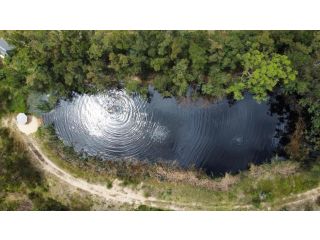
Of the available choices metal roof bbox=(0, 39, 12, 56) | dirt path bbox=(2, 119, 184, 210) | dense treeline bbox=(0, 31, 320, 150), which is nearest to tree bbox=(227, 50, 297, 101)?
dense treeline bbox=(0, 31, 320, 150)

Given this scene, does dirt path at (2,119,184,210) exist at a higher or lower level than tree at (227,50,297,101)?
lower

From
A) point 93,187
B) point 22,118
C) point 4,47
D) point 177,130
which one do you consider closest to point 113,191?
point 93,187

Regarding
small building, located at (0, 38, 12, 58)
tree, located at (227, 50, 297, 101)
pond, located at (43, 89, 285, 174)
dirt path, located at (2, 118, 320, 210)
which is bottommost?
dirt path, located at (2, 118, 320, 210)

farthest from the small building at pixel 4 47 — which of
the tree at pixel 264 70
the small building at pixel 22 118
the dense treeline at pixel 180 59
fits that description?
the tree at pixel 264 70

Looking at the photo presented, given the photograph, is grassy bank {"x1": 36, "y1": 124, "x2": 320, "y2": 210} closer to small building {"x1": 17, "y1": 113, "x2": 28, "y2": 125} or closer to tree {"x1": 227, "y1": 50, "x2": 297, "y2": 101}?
small building {"x1": 17, "y1": 113, "x2": 28, "y2": 125}

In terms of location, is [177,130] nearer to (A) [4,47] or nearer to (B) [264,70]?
(B) [264,70]

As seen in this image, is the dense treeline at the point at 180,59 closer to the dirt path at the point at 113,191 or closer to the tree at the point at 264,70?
the tree at the point at 264,70
